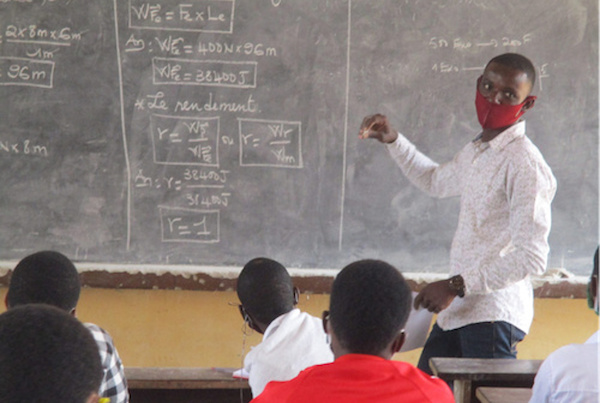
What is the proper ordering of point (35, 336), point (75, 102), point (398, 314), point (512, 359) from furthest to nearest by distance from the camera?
point (75, 102)
point (512, 359)
point (398, 314)
point (35, 336)

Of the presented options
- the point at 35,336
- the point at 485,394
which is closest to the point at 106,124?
the point at 485,394

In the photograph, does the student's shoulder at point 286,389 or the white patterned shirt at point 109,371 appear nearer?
the student's shoulder at point 286,389

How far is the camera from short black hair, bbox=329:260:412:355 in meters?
1.54

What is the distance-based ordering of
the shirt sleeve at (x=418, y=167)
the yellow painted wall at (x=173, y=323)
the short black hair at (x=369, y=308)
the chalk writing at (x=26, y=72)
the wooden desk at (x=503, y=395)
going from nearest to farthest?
the short black hair at (x=369, y=308)
the wooden desk at (x=503, y=395)
the shirt sleeve at (x=418, y=167)
the chalk writing at (x=26, y=72)
the yellow painted wall at (x=173, y=323)

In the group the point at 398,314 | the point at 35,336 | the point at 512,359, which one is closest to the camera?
the point at 35,336

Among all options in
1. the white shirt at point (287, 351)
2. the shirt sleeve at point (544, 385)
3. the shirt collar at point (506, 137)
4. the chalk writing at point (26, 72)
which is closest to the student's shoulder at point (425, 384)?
the shirt sleeve at point (544, 385)

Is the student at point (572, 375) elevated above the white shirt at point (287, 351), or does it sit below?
above

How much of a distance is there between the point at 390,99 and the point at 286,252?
902 mm

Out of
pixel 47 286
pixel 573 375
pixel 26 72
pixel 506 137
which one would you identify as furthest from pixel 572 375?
pixel 26 72

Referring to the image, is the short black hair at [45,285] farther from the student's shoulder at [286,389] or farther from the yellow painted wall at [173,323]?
the yellow painted wall at [173,323]

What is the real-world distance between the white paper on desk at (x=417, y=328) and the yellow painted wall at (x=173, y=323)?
0.94m

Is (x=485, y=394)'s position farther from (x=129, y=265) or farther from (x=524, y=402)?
(x=129, y=265)

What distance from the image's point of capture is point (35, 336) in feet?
3.52

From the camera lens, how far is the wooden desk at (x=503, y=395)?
2.06 m
